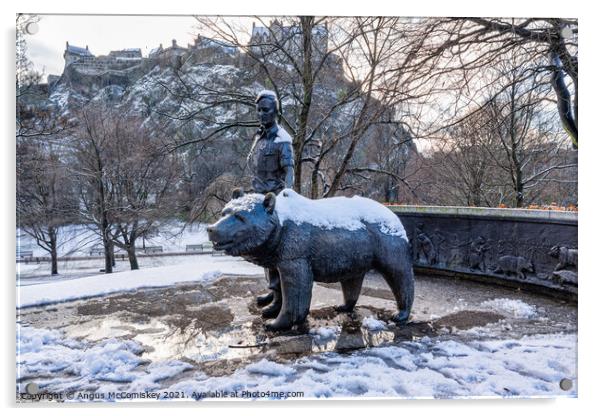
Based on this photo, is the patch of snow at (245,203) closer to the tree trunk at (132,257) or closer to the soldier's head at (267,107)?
the soldier's head at (267,107)

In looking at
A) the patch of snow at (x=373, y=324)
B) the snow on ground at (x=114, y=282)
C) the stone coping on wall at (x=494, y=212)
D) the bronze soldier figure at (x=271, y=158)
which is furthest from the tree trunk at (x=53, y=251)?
the stone coping on wall at (x=494, y=212)

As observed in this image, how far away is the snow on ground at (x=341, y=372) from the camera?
10.9 feet

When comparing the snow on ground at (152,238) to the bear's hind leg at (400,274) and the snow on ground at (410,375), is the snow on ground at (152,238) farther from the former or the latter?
the bear's hind leg at (400,274)

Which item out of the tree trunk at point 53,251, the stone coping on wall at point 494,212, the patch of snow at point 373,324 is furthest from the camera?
the tree trunk at point 53,251

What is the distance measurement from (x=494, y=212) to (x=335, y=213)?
380 cm

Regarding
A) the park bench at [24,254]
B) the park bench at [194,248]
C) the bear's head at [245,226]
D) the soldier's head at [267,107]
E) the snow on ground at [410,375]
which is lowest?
the snow on ground at [410,375]

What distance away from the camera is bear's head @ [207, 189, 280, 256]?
11.3ft

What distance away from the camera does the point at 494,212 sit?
6.47 m

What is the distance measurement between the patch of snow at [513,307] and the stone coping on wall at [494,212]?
4.45 feet

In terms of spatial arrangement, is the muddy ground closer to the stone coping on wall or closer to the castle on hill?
the stone coping on wall

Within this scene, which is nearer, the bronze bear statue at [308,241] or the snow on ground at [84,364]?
the snow on ground at [84,364]

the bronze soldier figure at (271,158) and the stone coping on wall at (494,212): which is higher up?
the bronze soldier figure at (271,158)

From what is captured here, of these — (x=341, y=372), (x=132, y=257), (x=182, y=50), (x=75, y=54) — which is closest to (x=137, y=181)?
(x=132, y=257)

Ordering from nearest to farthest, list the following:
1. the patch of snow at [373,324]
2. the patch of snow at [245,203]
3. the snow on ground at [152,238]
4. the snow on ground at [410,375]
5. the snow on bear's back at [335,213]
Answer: the snow on ground at [410,375] → the patch of snow at [245,203] → the snow on bear's back at [335,213] → the patch of snow at [373,324] → the snow on ground at [152,238]
